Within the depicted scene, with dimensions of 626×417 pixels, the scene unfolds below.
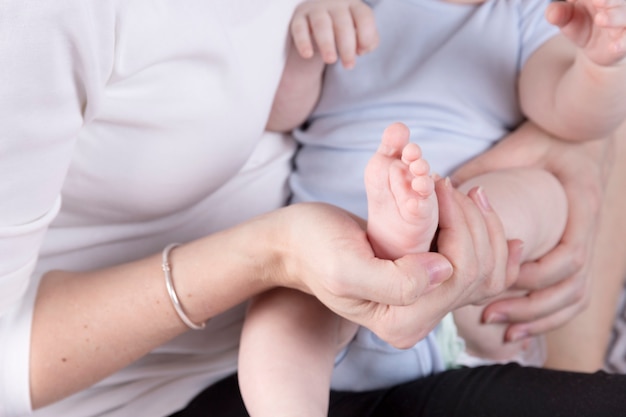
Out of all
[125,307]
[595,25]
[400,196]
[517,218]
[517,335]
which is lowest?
[517,335]

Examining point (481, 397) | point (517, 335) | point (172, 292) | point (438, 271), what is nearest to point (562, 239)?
point (517, 335)

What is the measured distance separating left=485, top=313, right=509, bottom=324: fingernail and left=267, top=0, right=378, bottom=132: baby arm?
429 mm

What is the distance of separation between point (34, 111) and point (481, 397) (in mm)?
652

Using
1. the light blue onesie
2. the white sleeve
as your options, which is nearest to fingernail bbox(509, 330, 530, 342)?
the light blue onesie

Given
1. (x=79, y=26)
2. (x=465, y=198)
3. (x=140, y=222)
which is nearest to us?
(x=79, y=26)

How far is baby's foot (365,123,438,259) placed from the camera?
68cm

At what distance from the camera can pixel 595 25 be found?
2.96 ft

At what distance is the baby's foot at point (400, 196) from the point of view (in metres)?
0.68

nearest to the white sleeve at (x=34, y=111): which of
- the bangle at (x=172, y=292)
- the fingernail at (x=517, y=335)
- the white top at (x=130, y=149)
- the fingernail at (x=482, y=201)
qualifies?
the white top at (x=130, y=149)

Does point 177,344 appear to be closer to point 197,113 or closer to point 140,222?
point 140,222

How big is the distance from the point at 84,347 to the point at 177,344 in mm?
194

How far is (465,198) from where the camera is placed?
2.81 feet

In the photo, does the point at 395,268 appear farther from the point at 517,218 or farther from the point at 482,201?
the point at 517,218

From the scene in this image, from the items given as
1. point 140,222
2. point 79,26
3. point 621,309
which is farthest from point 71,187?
point 621,309
